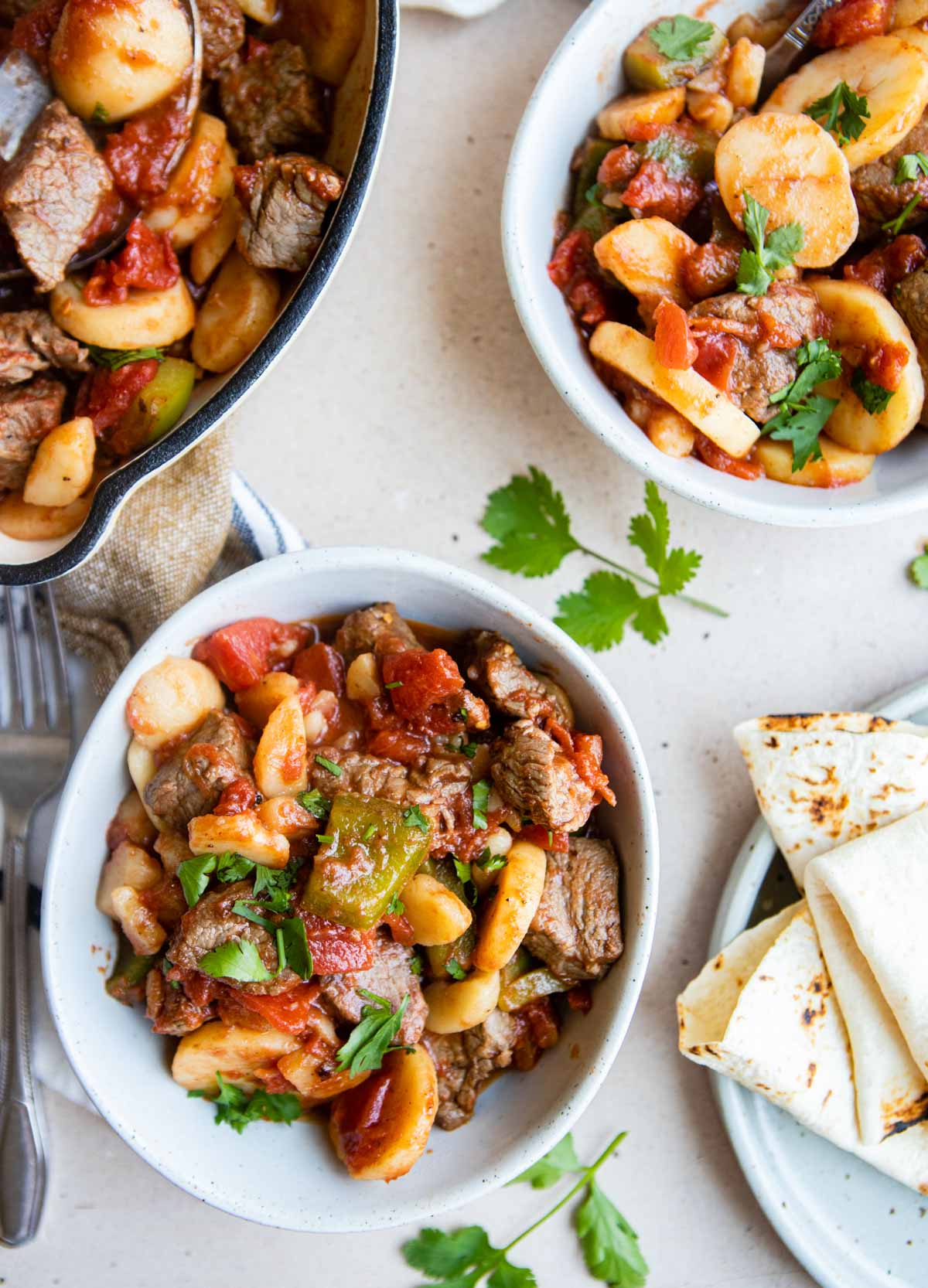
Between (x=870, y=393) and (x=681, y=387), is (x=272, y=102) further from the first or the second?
(x=870, y=393)

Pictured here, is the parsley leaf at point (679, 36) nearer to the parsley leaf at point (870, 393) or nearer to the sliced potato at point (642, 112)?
the sliced potato at point (642, 112)

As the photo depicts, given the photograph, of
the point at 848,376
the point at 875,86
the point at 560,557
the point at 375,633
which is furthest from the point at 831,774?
the point at 875,86

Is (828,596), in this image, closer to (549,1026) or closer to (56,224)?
(549,1026)

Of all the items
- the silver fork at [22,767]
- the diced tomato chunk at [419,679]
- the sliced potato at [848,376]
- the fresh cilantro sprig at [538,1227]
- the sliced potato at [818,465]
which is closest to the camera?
the diced tomato chunk at [419,679]

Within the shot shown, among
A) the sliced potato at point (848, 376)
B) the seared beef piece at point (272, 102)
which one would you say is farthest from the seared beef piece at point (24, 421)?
the sliced potato at point (848, 376)

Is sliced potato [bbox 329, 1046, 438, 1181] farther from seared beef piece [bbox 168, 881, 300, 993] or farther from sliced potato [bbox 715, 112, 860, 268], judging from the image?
sliced potato [bbox 715, 112, 860, 268]

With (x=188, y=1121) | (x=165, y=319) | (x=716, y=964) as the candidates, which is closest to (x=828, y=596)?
(x=716, y=964)
